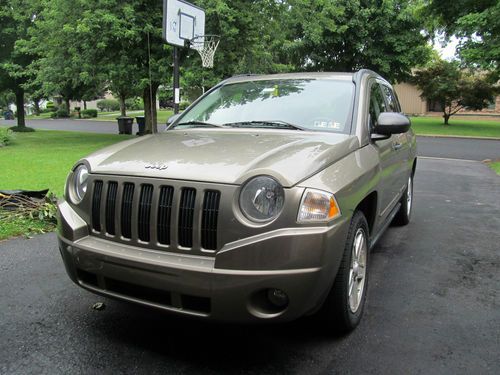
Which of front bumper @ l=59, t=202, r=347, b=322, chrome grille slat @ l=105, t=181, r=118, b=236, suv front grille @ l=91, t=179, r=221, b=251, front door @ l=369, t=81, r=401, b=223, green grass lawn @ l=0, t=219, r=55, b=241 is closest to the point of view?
front bumper @ l=59, t=202, r=347, b=322

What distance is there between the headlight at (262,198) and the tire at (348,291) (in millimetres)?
618

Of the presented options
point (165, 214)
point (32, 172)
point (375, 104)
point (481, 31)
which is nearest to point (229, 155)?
point (165, 214)

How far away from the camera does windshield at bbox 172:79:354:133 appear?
12.2 feet

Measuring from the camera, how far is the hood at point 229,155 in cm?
263

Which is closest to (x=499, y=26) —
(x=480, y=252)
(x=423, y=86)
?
(x=480, y=252)

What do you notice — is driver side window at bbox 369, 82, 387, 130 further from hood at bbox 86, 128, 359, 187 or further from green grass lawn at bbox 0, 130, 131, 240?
green grass lawn at bbox 0, 130, 131, 240

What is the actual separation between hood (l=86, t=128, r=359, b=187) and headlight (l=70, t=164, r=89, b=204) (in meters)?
0.08

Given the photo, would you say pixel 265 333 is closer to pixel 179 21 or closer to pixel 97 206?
pixel 97 206

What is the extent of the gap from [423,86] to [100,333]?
111ft

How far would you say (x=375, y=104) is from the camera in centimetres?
431

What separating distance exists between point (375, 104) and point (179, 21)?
6.73 metres

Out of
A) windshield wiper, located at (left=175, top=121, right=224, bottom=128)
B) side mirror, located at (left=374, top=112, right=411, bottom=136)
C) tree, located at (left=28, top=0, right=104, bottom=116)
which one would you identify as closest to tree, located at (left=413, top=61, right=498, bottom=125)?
tree, located at (left=28, top=0, right=104, bottom=116)

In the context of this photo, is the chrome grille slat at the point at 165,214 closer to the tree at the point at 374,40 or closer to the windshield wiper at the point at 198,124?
the windshield wiper at the point at 198,124

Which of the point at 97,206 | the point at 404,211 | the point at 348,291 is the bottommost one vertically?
the point at 404,211
